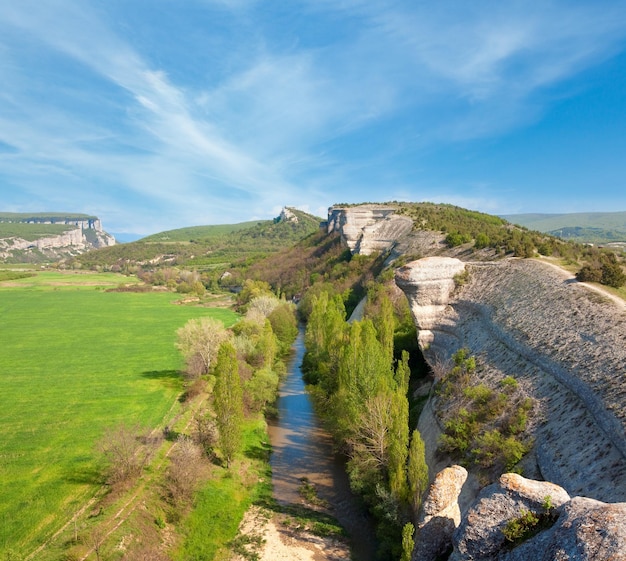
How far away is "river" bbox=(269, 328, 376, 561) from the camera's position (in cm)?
2350

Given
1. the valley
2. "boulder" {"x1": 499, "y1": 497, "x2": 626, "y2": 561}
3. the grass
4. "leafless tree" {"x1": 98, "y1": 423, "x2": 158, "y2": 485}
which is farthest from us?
"leafless tree" {"x1": 98, "y1": 423, "x2": 158, "y2": 485}

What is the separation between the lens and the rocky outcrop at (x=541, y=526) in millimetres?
6496

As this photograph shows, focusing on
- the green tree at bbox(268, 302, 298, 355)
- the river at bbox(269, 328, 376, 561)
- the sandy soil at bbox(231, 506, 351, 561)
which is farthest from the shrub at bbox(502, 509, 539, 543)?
the green tree at bbox(268, 302, 298, 355)

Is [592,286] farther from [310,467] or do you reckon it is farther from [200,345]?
[200,345]

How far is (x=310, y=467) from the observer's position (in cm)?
→ 2981

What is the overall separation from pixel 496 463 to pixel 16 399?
134 feet

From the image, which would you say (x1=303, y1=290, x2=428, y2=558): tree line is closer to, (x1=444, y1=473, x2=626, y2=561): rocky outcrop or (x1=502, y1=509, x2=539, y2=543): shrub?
(x1=444, y1=473, x2=626, y2=561): rocky outcrop

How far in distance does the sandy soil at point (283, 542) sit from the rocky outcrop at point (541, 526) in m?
14.6

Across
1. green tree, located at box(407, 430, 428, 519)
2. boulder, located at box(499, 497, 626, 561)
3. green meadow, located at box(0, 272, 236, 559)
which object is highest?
boulder, located at box(499, 497, 626, 561)

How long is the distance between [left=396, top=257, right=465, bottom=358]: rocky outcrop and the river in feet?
38.6

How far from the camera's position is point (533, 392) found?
2017cm

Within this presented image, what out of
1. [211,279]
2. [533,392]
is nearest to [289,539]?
[533,392]

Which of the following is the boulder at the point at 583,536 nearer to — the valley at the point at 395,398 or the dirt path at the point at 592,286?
the valley at the point at 395,398

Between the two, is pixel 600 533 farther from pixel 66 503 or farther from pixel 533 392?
pixel 66 503
